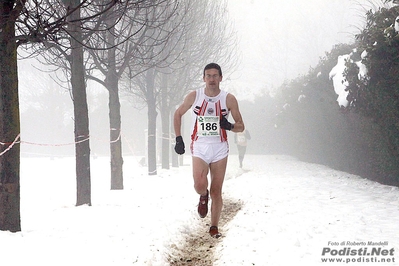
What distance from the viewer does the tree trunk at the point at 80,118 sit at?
6.91 metres

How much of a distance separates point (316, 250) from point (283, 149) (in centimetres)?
2397

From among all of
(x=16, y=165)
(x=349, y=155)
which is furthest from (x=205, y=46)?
(x=16, y=165)

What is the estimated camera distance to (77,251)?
3893 mm

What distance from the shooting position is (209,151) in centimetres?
464

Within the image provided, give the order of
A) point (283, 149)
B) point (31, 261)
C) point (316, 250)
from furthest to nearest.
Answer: point (283, 149), point (316, 250), point (31, 261)

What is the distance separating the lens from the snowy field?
3.77 meters

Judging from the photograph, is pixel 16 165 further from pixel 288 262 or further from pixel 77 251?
pixel 288 262

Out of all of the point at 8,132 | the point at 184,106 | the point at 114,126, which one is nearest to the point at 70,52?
the point at 114,126

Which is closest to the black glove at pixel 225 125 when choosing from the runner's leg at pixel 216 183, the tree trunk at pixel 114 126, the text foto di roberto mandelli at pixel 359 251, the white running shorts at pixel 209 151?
the white running shorts at pixel 209 151

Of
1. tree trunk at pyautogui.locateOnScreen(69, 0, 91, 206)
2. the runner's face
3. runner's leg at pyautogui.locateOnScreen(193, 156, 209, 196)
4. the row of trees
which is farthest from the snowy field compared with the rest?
the runner's face

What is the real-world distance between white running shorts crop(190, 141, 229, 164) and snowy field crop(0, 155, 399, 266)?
1.08m

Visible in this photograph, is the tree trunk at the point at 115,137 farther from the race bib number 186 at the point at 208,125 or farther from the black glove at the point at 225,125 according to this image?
the black glove at the point at 225,125

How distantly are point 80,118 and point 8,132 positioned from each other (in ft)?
8.26

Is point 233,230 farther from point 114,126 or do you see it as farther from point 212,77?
point 114,126
